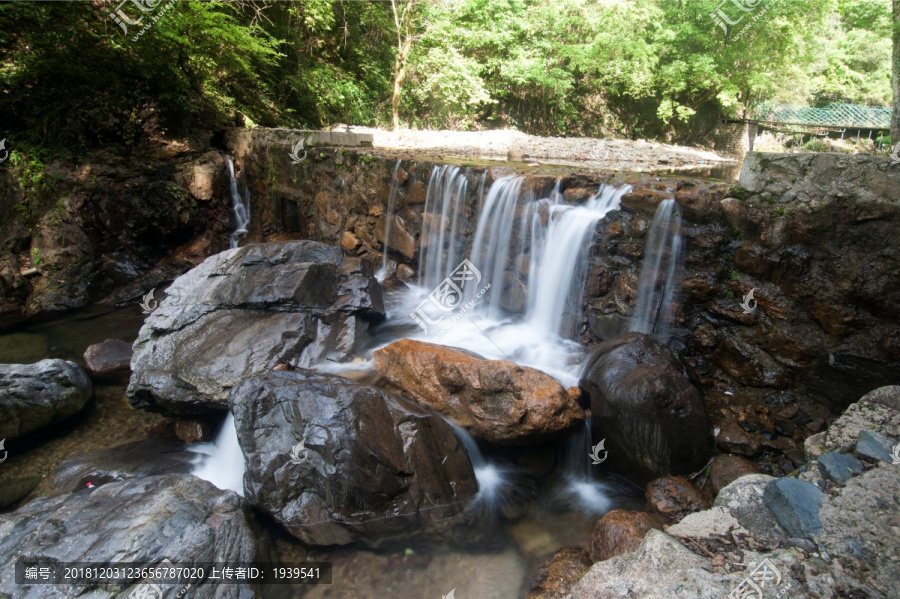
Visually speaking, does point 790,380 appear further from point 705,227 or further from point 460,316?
point 460,316

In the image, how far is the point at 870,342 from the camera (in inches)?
154

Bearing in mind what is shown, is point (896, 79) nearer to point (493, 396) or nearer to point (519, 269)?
point (519, 269)

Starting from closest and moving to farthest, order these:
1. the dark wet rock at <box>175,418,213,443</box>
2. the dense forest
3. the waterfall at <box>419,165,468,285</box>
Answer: the dark wet rock at <box>175,418,213,443</box>, the waterfall at <box>419,165,468,285</box>, the dense forest

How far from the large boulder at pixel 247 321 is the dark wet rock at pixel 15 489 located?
107cm

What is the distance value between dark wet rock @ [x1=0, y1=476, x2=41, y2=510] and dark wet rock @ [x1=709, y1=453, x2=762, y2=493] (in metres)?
6.38

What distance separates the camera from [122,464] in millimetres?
4348

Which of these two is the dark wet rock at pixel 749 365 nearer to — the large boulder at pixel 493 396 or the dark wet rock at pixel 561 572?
the large boulder at pixel 493 396

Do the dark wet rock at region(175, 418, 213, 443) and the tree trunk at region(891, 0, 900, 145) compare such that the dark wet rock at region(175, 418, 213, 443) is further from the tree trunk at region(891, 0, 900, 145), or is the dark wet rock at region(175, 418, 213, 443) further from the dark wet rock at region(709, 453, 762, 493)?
the tree trunk at region(891, 0, 900, 145)

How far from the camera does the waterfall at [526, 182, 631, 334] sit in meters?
5.33

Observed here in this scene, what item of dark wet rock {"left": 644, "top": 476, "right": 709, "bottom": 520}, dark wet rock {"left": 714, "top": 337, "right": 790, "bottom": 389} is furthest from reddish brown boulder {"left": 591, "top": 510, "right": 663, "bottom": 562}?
dark wet rock {"left": 714, "top": 337, "right": 790, "bottom": 389}

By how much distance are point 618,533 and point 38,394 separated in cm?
612

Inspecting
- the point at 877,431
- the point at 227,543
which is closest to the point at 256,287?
the point at 227,543

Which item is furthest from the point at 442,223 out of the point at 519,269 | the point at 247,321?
the point at 247,321

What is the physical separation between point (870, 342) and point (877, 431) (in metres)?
1.43
